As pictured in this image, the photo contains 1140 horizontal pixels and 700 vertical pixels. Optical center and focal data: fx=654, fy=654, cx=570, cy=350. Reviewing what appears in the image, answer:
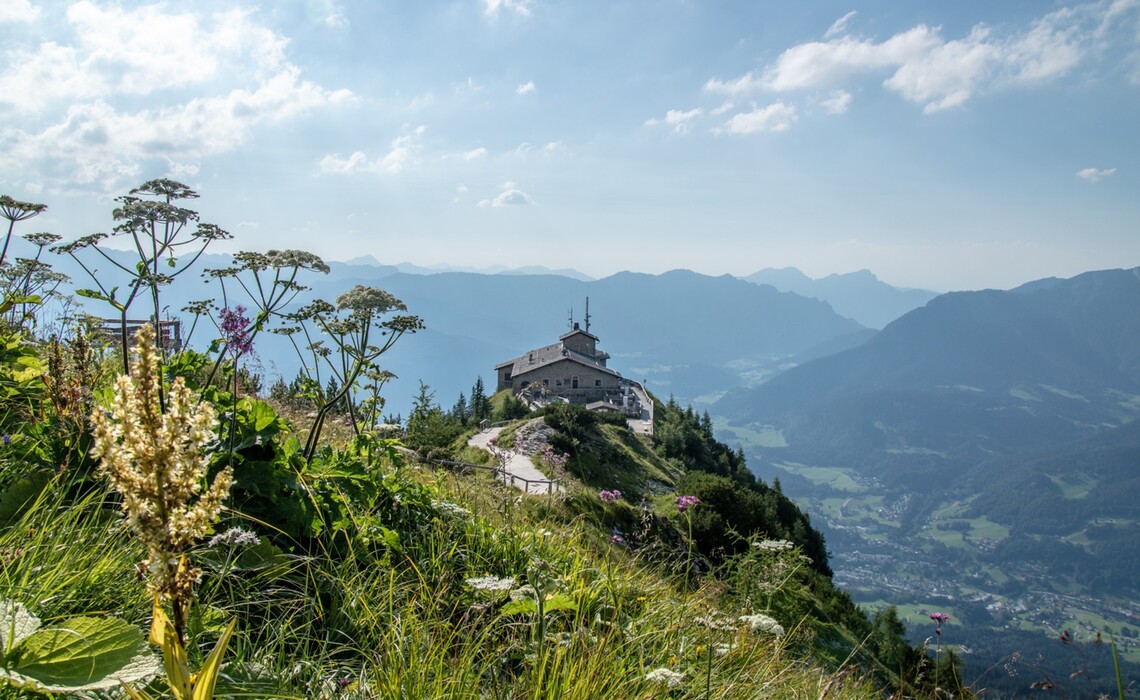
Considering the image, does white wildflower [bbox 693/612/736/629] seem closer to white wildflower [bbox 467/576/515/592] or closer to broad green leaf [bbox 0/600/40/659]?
white wildflower [bbox 467/576/515/592]

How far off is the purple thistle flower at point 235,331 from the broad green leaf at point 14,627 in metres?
3.23

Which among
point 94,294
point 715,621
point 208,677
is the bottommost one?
point 715,621

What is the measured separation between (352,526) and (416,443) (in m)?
7.13

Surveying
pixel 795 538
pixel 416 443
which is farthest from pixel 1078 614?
pixel 416 443

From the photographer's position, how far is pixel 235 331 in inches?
220

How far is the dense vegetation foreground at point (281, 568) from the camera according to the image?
66.7 inches

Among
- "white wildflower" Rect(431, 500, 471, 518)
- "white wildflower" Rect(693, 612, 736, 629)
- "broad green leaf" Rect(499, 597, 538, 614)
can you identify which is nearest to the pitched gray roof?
"white wildflower" Rect(431, 500, 471, 518)

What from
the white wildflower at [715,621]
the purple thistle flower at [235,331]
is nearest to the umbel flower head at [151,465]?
the white wildflower at [715,621]

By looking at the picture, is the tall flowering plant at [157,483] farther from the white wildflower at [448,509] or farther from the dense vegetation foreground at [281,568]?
the white wildflower at [448,509]

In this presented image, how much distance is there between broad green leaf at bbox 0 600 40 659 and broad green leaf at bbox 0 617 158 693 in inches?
1.0

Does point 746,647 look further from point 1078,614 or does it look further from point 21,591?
point 1078,614

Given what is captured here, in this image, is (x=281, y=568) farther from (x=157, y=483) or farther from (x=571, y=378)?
(x=571, y=378)

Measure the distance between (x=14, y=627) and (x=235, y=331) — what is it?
360 centimetres

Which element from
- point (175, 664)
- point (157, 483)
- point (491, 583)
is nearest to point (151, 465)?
point (157, 483)
